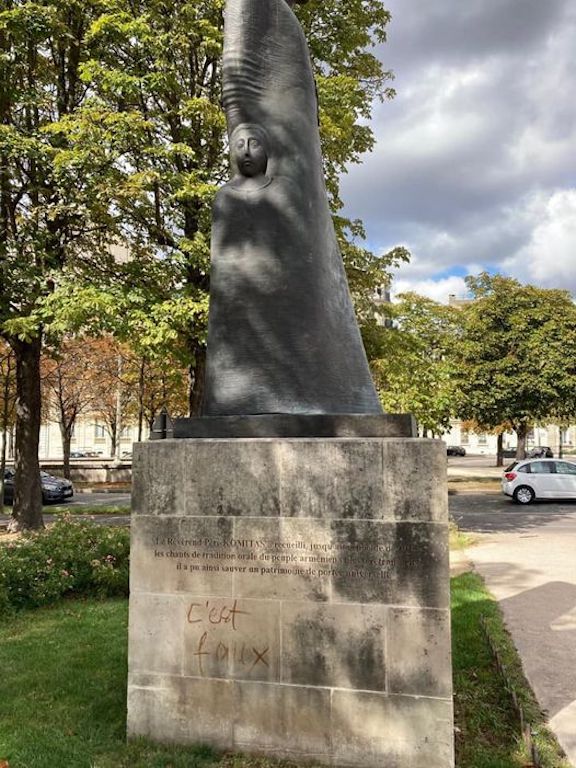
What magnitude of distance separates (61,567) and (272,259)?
20.8 ft

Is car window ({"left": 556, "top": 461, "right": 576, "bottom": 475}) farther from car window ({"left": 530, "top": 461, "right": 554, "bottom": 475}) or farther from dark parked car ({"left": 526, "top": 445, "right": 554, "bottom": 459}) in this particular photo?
dark parked car ({"left": 526, "top": 445, "right": 554, "bottom": 459})

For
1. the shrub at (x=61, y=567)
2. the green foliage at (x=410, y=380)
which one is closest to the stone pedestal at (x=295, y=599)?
the shrub at (x=61, y=567)

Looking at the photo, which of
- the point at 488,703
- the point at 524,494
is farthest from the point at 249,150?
the point at 524,494

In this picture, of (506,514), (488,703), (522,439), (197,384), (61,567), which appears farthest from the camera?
(522,439)

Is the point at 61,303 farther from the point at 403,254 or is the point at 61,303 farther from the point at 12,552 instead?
the point at 403,254

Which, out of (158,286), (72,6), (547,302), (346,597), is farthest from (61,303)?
(547,302)

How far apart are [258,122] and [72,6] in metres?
11.9

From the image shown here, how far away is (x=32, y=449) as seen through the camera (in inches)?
610

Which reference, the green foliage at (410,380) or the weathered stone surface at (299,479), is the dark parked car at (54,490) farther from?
the weathered stone surface at (299,479)

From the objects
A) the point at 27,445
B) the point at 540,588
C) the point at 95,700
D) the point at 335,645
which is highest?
the point at 27,445

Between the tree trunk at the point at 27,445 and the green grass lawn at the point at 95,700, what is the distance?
25.1 ft

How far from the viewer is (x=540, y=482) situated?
22641mm

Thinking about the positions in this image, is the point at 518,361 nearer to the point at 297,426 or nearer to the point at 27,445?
the point at 27,445

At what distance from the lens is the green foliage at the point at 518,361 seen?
31.2m
